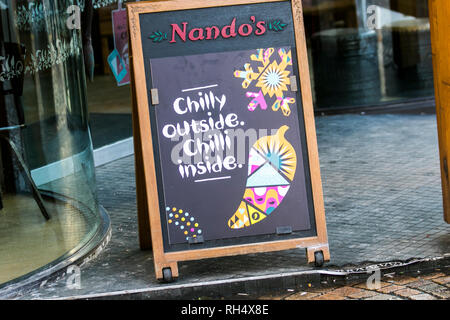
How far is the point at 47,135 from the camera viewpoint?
5961 millimetres

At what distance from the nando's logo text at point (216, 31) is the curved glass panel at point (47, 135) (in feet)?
4.02

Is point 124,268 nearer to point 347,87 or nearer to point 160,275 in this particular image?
point 160,275

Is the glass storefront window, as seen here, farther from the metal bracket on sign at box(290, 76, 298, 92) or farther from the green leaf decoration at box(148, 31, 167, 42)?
the green leaf decoration at box(148, 31, 167, 42)

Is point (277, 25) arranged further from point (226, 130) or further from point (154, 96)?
point (154, 96)

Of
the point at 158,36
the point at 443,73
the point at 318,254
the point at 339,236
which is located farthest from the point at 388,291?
the point at 158,36

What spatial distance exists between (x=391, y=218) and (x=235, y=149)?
1.67 meters

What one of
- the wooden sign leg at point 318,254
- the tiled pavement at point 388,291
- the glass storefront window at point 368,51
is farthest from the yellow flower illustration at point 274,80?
the glass storefront window at point 368,51

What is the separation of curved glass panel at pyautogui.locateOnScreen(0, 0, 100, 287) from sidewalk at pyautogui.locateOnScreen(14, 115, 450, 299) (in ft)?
1.23

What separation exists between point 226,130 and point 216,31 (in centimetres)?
63

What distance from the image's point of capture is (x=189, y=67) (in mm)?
4902

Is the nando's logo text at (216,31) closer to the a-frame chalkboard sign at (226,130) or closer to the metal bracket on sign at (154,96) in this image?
the a-frame chalkboard sign at (226,130)

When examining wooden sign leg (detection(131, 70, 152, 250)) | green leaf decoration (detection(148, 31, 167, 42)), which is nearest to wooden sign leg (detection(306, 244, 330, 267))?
wooden sign leg (detection(131, 70, 152, 250))

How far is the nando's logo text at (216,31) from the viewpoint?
488 centimetres
